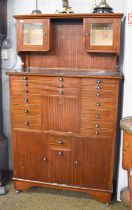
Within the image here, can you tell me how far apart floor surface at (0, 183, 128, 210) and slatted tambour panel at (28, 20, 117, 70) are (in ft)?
4.29

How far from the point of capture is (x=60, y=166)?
94.7 inches

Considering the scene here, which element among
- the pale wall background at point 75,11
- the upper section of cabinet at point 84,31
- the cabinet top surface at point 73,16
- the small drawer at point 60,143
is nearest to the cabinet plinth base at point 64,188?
the pale wall background at point 75,11

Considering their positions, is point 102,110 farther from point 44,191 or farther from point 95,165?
point 44,191

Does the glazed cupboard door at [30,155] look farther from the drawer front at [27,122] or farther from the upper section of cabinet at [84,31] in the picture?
the upper section of cabinet at [84,31]

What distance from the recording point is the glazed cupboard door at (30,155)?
2414mm

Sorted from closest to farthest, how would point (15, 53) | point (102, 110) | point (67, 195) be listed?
point (102, 110) < point (67, 195) < point (15, 53)

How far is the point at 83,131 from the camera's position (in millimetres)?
2289

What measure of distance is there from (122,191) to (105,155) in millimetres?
344

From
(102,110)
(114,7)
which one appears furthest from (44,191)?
(114,7)

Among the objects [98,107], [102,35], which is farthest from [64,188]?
[102,35]

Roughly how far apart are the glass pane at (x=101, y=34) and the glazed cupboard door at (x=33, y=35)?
0.42 meters

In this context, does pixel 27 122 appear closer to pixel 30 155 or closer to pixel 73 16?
pixel 30 155

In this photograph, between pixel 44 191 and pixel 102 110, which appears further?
pixel 44 191

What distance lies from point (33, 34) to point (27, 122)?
0.85m
